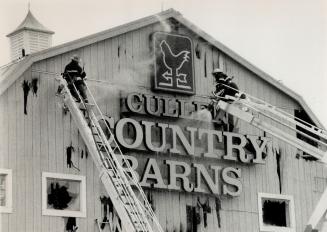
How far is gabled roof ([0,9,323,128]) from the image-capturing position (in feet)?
103

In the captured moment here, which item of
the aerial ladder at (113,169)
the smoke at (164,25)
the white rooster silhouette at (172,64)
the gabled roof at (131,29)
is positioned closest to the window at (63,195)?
the aerial ladder at (113,169)

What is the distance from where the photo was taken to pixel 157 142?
33.9m

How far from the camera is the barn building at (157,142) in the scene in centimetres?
3106

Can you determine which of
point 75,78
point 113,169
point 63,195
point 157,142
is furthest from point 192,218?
point 75,78

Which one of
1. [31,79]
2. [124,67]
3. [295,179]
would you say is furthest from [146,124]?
[295,179]

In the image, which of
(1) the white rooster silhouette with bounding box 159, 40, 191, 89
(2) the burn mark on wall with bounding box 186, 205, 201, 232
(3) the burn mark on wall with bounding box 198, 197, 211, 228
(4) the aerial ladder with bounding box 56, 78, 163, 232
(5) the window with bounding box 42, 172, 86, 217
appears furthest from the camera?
(1) the white rooster silhouette with bounding box 159, 40, 191, 89

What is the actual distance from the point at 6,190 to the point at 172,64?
25.1 ft

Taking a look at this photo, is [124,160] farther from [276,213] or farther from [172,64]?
[276,213]

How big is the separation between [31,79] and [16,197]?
3.71 m

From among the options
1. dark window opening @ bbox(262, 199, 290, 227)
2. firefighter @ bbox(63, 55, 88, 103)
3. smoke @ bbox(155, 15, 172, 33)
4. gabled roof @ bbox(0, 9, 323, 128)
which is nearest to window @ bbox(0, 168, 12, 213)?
gabled roof @ bbox(0, 9, 323, 128)

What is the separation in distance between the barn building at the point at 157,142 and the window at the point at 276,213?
0.12 ft

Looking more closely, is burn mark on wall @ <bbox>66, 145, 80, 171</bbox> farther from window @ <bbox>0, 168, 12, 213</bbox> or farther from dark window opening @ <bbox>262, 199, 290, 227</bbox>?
dark window opening @ <bbox>262, 199, 290, 227</bbox>

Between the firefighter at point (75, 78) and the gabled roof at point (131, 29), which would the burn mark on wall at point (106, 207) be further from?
the gabled roof at point (131, 29)

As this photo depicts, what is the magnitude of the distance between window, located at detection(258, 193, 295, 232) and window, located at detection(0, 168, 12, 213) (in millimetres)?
9696
